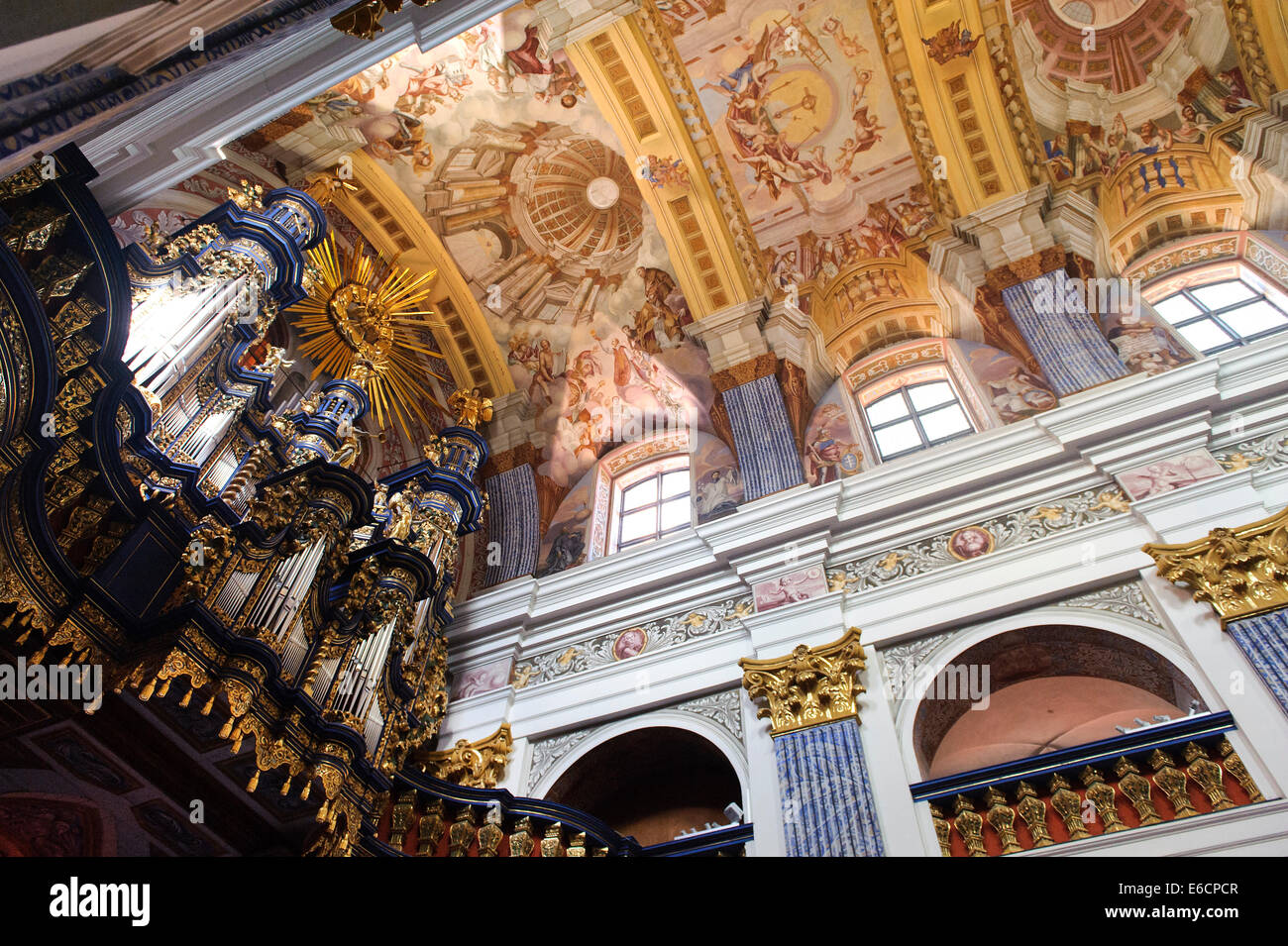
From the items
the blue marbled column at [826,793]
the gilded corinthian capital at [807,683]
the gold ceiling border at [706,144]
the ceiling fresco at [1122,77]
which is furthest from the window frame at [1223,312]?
the blue marbled column at [826,793]

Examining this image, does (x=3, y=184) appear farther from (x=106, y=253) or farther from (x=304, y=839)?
(x=304, y=839)

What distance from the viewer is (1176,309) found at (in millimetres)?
9992

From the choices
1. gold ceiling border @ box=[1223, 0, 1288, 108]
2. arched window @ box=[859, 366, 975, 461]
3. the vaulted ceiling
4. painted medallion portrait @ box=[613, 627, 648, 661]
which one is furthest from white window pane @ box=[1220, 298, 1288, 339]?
painted medallion portrait @ box=[613, 627, 648, 661]

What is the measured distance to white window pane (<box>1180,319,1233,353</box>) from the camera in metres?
9.31

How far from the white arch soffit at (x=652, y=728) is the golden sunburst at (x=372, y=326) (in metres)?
4.62

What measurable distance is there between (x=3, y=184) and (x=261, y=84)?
149 cm

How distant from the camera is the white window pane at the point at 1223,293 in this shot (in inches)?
386

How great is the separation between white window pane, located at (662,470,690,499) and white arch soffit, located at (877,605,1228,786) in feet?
13.8

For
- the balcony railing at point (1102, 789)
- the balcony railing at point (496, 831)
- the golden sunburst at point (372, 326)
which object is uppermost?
the golden sunburst at point (372, 326)

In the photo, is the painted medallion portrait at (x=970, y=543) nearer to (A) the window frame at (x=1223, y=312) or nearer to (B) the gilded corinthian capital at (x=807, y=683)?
(B) the gilded corinthian capital at (x=807, y=683)

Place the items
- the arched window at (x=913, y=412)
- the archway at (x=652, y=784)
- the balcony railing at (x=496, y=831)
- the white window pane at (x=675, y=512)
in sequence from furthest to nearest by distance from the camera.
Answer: the white window pane at (x=675, y=512) < the arched window at (x=913, y=412) < the archway at (x=652, y=784) < the balcony railing at (x=496, y=831)

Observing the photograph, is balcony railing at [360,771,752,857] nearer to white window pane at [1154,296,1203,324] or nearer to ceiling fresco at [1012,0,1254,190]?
white window pane at [1154,296,1203,324]

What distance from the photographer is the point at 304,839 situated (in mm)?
6504

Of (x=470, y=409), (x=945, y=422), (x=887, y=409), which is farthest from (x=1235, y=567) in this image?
(x=470, y=409)
